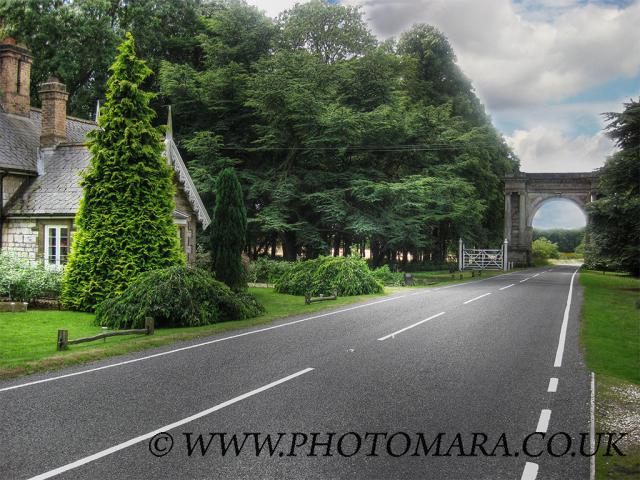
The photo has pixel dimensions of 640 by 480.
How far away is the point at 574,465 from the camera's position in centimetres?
616

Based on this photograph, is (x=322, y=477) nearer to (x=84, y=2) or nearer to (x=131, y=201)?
(x=131, y=201)

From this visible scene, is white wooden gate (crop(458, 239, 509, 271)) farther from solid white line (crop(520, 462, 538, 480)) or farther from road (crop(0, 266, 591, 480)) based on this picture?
solid white line (crop(520, 462, 538, 480))

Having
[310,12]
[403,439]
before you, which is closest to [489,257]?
[310,12]

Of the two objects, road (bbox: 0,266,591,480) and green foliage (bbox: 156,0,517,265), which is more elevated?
green foliage (bbox: 156,0,517,265)

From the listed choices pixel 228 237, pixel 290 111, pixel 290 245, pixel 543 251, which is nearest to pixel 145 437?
pixel 228 237

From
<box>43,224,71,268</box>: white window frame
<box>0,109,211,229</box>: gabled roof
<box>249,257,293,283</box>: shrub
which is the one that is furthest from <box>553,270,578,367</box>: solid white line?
<box>43,224,71,268</box>: white window frame

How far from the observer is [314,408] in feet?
26.1

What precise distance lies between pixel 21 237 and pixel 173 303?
11.7 metres

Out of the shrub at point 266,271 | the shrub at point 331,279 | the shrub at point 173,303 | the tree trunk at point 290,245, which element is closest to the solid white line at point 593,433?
the shrub at point 173,303

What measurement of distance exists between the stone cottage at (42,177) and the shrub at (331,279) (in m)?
5.17

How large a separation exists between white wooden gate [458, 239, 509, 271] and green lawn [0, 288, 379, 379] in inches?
1319

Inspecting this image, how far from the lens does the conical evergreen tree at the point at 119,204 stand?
19031 mm

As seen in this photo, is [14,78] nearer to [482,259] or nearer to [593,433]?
[593,433]

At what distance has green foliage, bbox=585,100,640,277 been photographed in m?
Result: 30.1
